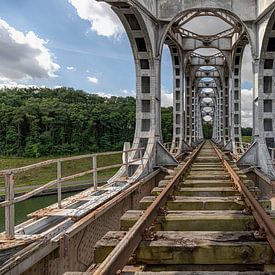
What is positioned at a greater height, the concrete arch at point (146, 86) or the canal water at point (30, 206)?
the concrete arch at point (146, 86)

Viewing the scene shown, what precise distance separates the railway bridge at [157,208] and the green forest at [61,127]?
47.7 m

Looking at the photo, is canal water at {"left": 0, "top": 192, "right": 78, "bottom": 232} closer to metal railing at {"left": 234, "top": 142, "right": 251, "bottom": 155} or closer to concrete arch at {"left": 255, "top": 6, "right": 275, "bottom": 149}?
metal railing at {"left": 234, "top": 142, "right": 251, "bottom": 155}

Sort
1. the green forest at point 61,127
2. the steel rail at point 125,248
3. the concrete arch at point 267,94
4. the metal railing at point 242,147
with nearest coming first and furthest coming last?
the steel rail at point 125,248, the concrete arch at point 267,94, the metal railing at point 242,147, the green forest at point 61,127

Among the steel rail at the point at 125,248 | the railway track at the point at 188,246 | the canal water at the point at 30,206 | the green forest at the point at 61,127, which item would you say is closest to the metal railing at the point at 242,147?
the canal water at the point at 30,206

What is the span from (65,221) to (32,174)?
129 feet

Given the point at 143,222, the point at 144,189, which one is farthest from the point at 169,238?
the point at 144,189

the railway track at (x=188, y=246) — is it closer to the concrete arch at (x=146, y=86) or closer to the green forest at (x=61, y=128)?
the concrete arch at (x=146, y=86)

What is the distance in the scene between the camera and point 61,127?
67.1 meters

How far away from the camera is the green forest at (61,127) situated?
206 ft

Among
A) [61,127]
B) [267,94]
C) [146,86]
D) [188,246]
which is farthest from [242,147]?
[61,127]

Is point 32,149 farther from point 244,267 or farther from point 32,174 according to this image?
point 244,267

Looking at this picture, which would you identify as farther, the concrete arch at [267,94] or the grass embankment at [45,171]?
the grass embankment at [45,171]

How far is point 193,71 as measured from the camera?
39594 millimetres

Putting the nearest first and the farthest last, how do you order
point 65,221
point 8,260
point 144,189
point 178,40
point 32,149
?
point 8,260 → point 65,221 → point 144,189 → point 178,40 → point 32,149
